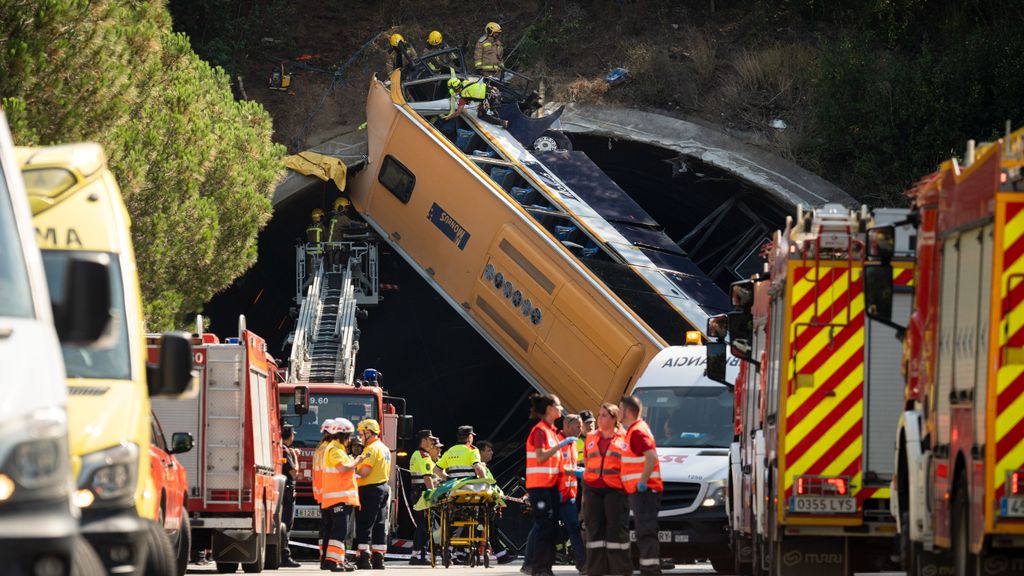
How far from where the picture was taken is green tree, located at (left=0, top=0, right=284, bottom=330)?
19219mm

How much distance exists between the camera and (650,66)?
124 feet

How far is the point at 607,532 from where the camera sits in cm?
1477

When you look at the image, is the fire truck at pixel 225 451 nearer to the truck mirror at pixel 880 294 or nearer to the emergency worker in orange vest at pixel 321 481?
the emergency worker in orange vest at pixel 321 481

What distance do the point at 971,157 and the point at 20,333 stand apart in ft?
17.5

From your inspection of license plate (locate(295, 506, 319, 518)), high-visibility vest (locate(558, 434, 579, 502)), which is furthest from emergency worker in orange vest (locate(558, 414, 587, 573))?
license plate (locate(295, 506, 319, 518))

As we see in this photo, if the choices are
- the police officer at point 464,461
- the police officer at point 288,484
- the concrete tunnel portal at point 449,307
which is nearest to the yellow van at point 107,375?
the police officer at point 464,461

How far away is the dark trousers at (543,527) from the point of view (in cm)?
1627

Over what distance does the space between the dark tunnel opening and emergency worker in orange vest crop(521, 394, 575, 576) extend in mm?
16921

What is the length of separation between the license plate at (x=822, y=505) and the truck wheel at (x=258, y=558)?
6.78 metres

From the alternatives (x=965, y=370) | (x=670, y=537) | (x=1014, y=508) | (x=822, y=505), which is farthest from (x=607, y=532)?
(x=1014, y=508)

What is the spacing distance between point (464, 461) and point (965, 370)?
489 inches

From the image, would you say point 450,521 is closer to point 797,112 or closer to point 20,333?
→ point 20,333

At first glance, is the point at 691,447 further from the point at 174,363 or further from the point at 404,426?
the point at 174,363

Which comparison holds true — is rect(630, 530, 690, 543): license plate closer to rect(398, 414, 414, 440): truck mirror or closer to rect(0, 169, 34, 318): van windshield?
rect(398, 414, 414, 440): truck mirror
